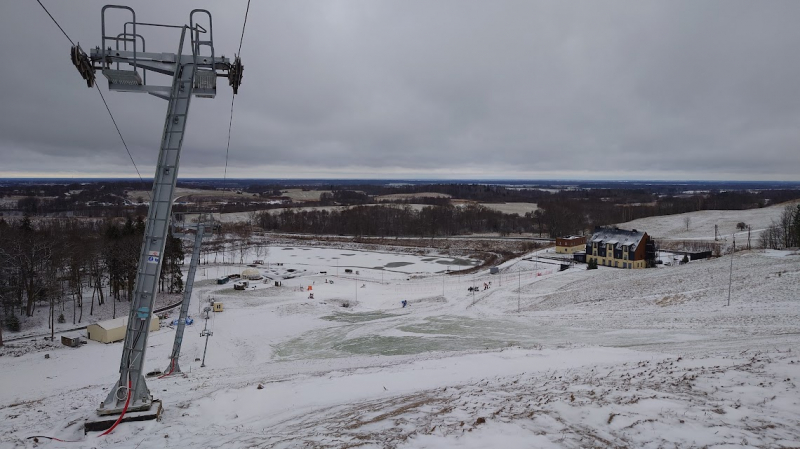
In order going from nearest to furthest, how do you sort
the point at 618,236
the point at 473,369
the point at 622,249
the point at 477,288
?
the point at 473,369 < the point at 477,288 < the point at 622,249 < the point at 618,236

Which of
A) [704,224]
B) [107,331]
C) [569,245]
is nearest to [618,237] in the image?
[569,245]

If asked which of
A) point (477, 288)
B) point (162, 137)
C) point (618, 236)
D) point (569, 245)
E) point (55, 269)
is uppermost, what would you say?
point (162, 137)

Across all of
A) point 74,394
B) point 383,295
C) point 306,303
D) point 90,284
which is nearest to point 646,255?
point 383,295

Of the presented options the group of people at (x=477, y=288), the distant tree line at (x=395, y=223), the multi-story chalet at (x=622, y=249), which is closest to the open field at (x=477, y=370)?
the group of people at (x=477, y=288)

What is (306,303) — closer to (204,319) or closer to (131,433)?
(204,319)

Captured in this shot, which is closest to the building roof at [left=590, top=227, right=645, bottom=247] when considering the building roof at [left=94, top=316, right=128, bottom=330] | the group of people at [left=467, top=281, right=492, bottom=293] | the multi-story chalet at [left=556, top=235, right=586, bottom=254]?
the multi-story chalet at [left=556, top=235, right=586, bottom=254]

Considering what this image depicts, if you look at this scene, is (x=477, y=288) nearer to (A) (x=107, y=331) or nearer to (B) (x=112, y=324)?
(B) (x=112, y=324)

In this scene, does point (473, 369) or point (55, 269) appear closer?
point (473, 369)
